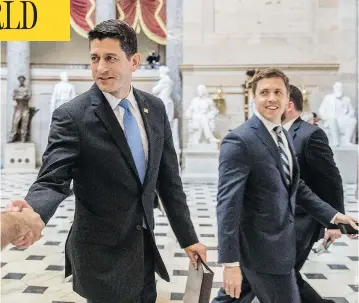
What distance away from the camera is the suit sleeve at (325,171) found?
10.4 ft

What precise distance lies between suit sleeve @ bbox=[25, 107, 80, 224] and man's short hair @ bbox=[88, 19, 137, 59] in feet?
1.05

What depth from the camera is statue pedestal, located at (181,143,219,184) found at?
41.2 ft

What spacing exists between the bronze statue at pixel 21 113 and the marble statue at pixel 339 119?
8.98 metres

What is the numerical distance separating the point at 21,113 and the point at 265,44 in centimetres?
786

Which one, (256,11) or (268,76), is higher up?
(256,11)

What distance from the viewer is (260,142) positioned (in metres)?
2.49

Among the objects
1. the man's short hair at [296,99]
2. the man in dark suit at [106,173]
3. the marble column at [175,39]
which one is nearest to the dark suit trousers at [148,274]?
the man in dark suit at [106,173]

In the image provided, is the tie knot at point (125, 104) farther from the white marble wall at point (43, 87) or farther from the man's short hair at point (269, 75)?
Result: the white marble wall at point (43, 87)

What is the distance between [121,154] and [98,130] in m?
0.13

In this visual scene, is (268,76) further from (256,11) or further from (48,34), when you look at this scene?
(256,11)

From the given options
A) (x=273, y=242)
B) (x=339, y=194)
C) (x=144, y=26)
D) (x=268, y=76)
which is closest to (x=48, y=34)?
(x=268, y=76)

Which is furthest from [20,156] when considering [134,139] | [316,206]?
[134,139]

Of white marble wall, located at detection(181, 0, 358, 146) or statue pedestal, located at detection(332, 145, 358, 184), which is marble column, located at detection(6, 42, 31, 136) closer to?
white marble wall, located at detection(181, 0, 358, 146)

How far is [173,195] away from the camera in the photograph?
2.13 meters
